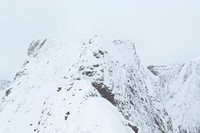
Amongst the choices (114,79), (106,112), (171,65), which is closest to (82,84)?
(106,112)

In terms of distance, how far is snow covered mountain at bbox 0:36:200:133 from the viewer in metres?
28.3

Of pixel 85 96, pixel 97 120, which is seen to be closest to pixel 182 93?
pixel 85 96

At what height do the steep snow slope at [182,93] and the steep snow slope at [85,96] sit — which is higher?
the steep snow slope at [85,96]

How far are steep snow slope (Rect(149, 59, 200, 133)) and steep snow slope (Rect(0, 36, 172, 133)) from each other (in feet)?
280

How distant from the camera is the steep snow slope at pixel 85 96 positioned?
94.1ft

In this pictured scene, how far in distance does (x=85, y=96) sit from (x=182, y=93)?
144224 millimetres

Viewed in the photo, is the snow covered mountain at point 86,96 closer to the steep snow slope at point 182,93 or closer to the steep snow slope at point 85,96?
the steep snow slope at point 85,96

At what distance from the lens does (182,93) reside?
560ft

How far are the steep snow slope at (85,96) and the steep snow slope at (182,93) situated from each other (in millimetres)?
85442

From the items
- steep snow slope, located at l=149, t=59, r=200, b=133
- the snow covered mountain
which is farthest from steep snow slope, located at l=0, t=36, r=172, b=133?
steep snow slope, located at l=149, t=59, r=200, b=133

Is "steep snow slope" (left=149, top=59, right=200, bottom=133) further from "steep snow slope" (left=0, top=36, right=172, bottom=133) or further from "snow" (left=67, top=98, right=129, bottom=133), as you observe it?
"snow" (left=67, top=98, right=129, bottom=133)

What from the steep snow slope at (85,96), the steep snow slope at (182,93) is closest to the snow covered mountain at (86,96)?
the steep snow slope at (85,96)

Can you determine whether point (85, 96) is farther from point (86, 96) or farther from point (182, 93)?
point (182, 93)

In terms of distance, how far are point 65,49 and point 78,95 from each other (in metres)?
38.6
